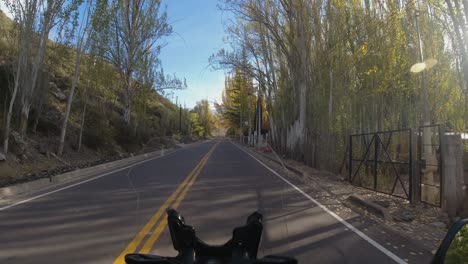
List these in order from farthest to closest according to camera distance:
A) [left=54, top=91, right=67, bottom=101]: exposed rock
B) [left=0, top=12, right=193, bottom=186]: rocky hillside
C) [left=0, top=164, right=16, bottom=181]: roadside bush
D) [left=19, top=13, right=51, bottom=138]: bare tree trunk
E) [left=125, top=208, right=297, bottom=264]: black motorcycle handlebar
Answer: [left=54, top=91, right=67, bottom=101]: exposed rock
[left=0, top=12, right=193, bottom=186]: rocky hillside
[left=19, top=13, right=51, bottom=138]: bare tree trunk
[left=0, top=164, right=16, bottom=181]: roadside bush
[left=125, top=208, right=297, bottom=264]: black motorcycle handlebar

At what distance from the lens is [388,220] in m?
9.98

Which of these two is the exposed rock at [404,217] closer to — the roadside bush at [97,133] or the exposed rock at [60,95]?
the roadside bush at [97,133]

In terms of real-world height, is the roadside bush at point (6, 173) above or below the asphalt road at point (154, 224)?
above

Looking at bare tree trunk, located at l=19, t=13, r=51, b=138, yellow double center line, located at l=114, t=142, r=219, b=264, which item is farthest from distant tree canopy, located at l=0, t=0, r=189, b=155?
yellow double center line, located at l=114, t=142, r=219, b=264

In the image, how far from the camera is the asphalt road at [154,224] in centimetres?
662

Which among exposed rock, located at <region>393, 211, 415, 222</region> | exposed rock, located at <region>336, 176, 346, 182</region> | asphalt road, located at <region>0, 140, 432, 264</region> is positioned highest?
exposed rock, located at <region>336, 176, 346, 182</region>

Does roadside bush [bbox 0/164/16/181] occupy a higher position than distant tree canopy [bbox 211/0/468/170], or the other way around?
distant tree canopy [bbox 211/0/468/170]

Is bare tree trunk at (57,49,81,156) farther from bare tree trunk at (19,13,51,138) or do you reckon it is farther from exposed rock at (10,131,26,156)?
exposed rock at (10,131,26,156)

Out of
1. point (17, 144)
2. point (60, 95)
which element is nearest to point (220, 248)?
point (17, 144)

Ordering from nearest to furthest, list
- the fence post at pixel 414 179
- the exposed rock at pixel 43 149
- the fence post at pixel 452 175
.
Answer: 1. the fence post at pixel 452 175
2. the fence post at pixel 414 179
3. the exposed rock at pixel 43 149

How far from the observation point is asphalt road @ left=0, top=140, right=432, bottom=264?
21.7ft

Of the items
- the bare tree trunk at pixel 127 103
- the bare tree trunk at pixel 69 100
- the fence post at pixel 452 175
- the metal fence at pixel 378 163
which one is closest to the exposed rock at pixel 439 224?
the fence post at pixel 452 175

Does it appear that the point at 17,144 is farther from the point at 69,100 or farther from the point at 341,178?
the point at 341,178

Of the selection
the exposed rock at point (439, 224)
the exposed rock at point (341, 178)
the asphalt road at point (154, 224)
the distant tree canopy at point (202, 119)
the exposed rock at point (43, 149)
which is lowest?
the exposed rock at point (439, 224)
